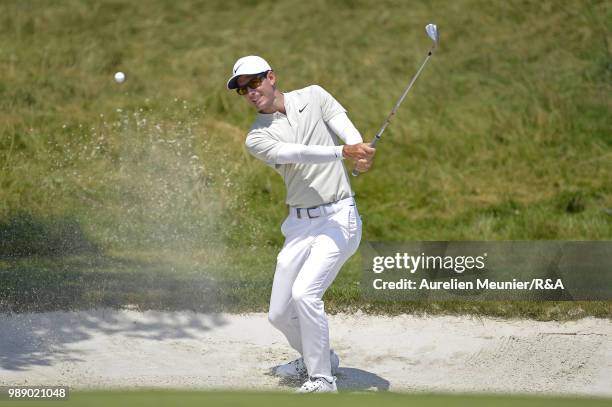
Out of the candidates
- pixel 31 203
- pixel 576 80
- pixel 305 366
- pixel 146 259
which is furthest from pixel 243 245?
pixel 576 80

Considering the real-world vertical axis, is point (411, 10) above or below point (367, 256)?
above

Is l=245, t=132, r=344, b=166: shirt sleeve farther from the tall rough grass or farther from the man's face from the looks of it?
the tall rough grass

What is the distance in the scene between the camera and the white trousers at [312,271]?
8023 mm

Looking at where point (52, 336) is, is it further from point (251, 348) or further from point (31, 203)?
point (31, 203)

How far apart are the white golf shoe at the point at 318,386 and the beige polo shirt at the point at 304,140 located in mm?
1074

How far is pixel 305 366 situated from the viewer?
884 cm

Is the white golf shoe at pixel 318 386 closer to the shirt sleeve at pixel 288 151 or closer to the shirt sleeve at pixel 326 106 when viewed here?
the shirt sleeve at pixel 288 151

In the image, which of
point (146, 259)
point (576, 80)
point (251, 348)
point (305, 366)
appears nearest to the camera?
point (305, 366)

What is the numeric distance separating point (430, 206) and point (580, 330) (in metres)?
4.56

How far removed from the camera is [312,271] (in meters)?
8.04

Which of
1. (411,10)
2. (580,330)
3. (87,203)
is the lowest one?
(580,330)

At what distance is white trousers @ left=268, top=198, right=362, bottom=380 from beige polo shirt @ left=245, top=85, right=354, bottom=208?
0.35 ft

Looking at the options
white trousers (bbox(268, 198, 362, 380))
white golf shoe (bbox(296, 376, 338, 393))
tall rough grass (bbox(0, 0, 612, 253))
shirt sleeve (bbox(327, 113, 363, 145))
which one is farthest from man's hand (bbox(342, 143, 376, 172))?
tall rough grass (bbox(0, 0, 612, 253))

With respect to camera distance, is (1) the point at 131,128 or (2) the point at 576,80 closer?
(1) the point at 131,128
